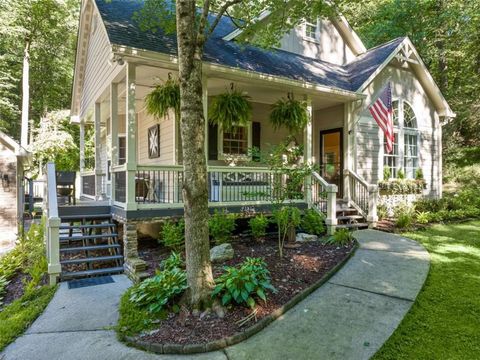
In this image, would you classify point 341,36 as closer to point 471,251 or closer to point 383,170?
point 383,170

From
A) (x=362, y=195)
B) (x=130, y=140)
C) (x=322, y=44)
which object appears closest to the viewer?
(x=130, y=140)

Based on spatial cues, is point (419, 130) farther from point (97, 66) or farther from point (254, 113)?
point (97, 66)

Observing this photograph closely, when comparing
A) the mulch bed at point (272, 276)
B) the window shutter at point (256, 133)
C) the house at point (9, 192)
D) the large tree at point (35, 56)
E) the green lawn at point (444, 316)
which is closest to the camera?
the green lawn at point (444, 316)

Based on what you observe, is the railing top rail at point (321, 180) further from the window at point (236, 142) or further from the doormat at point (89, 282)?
the doormat at point (89, 282)

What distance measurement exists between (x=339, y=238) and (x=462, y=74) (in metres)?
15.8

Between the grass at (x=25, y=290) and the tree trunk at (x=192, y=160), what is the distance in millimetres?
2076

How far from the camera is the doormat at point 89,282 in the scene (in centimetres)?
516

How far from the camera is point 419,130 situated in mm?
10875

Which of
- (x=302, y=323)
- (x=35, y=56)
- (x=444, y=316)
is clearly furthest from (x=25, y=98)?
(x=444, y=316)

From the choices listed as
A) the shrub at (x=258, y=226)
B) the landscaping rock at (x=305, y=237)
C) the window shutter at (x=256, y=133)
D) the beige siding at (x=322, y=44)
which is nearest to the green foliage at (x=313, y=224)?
the landscaping rock at (x=305, y=237)

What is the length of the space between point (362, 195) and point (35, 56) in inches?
863

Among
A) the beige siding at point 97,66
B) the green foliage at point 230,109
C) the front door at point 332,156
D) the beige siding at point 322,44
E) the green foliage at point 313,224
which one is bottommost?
the green foliage at point 313,224

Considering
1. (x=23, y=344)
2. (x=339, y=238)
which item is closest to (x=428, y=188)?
(x=339, y=238)

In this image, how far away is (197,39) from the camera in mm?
3768
